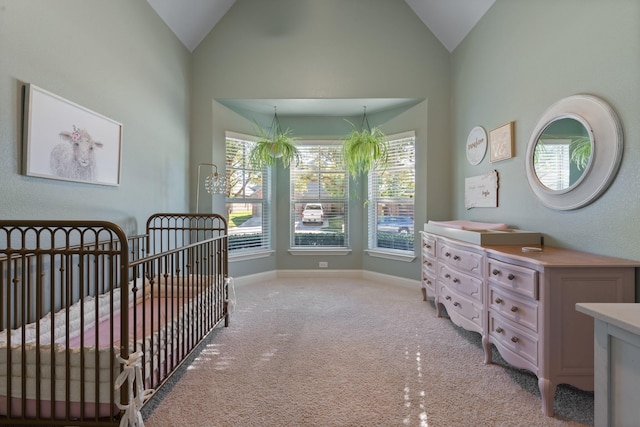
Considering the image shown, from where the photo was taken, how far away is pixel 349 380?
187 cm

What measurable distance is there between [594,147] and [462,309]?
4.52 ft

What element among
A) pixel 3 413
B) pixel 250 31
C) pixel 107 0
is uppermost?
pixel 250 31

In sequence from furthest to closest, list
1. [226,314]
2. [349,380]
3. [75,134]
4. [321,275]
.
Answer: [321,275] → [226,314] → [75,134] → [349,380]

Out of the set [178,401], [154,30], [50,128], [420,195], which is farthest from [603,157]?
[154,30]

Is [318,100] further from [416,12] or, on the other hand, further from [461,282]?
[461,282]

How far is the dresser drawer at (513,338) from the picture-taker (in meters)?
1.65

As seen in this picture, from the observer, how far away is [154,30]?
2.92 m

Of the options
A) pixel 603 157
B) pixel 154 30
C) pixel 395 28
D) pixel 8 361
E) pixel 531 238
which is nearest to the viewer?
pixel 8 361

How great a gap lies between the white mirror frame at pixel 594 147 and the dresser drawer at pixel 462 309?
90 cm

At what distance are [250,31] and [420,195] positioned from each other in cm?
292

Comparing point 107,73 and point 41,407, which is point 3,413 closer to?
point 41,407

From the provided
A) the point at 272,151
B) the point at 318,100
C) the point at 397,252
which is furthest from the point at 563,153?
the point at 272,151

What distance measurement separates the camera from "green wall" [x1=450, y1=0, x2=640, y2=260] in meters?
1.63

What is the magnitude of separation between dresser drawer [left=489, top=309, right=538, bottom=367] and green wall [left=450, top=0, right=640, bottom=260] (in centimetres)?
68
